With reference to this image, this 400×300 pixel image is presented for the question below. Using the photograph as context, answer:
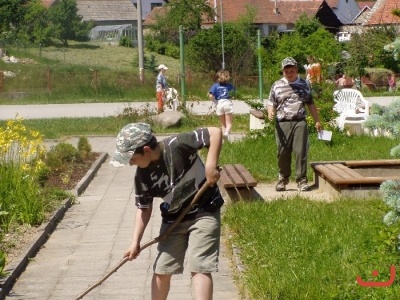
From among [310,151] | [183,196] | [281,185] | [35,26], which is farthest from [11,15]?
[183,196]

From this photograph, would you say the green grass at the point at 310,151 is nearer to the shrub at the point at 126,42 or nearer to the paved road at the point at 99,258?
the paved road at the point at 99,258

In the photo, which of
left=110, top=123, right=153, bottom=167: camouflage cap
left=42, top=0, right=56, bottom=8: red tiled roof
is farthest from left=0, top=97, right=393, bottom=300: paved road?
left=42, top=0, right=56, bottom=8: red tiled roof

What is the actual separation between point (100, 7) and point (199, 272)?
7957cm

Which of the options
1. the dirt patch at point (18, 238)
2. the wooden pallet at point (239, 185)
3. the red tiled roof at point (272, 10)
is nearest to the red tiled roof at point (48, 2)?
the red tiled roof at point (272, 10)

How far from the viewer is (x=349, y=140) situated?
54.3ft

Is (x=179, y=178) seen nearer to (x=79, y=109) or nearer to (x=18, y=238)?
(x=18, y=238)

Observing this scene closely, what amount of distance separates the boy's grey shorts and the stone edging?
188 centimetres

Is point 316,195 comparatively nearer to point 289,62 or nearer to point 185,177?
point 289,62

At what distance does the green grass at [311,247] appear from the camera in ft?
22.6

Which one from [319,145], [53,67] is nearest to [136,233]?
[319,145]

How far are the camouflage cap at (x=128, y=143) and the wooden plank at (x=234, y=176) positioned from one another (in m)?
4.87

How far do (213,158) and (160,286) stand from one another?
0.99 metres

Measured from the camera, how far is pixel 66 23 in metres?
63.6

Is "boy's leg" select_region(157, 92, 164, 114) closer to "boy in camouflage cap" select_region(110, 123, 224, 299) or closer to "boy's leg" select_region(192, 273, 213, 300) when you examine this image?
"boy in camouflage cap" select_region(110, 123, 224, 299)
